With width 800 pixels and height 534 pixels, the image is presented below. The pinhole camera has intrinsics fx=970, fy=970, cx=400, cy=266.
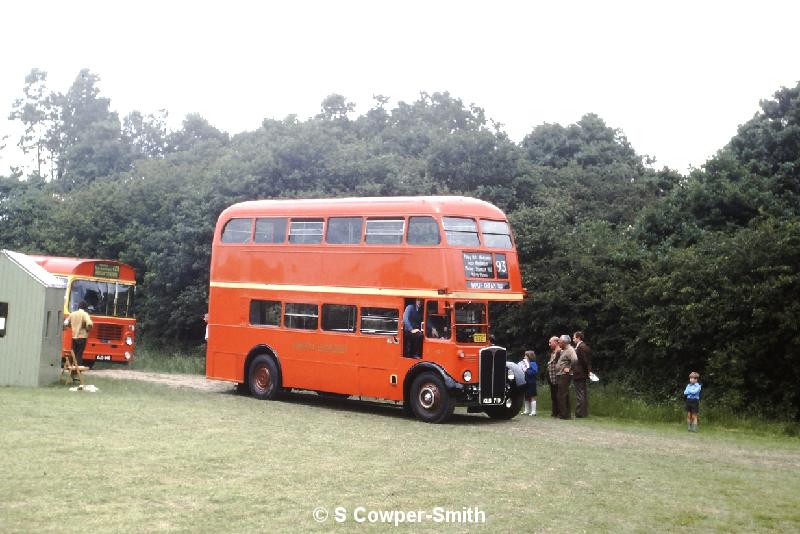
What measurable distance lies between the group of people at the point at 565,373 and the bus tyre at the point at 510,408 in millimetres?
566

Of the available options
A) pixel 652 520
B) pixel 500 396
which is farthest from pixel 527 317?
pixel 652 520

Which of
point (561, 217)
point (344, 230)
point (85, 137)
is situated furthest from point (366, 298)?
point (85, 137)

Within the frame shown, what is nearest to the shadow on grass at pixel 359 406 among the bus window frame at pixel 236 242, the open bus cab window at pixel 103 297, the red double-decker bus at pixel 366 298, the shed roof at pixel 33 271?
the red double-decker bus at pixel 366 298

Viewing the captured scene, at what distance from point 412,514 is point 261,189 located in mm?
26841

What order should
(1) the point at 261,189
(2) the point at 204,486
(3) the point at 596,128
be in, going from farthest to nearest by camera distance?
(3) the point at 596,128 → (1) the point at 261,189 → (2) the point at 204,486

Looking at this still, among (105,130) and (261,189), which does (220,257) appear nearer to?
(261,189)

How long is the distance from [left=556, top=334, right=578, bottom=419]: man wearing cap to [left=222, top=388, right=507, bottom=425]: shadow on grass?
4.86 ft

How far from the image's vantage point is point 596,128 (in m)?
47.0

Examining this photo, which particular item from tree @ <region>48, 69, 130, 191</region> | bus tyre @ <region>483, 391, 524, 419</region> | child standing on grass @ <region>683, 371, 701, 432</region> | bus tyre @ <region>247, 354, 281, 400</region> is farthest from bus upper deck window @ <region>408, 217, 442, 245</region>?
tree @ <region>48, 69, 130, 191</region>

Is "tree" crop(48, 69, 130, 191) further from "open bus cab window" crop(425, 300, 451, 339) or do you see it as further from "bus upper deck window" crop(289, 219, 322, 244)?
"open bus cab window" crop(425, 300, 451, 339)

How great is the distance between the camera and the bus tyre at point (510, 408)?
18.8 m

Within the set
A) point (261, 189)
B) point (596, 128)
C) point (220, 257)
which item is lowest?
point (220, 257)

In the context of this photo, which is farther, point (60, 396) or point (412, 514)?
point (60, 396)

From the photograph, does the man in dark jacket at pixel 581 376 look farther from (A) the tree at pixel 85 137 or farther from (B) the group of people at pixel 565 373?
(A) the tree at pixel 85 137
